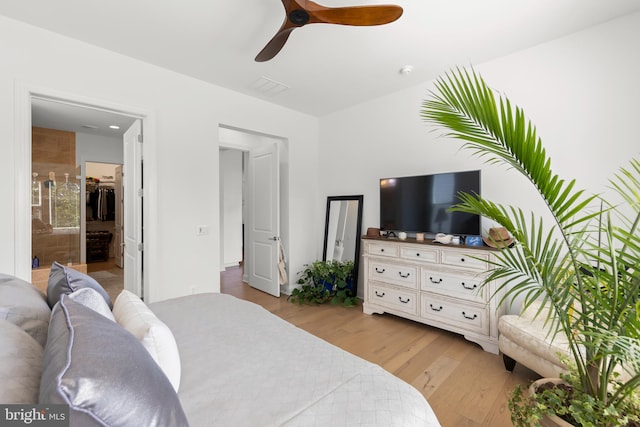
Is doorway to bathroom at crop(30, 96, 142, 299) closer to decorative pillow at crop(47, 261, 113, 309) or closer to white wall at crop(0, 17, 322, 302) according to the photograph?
white wall at crop(0, 17, 322, 302)

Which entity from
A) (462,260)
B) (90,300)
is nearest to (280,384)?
(90,300)

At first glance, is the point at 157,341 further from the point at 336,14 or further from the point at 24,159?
the point at 24,159

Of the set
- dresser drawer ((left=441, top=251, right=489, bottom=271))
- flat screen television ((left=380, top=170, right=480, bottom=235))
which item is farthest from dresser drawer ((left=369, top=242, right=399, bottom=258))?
dresser drawer ((left=441, top=251, right=489, bottom=271))

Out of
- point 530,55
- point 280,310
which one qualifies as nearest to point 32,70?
point 280,310

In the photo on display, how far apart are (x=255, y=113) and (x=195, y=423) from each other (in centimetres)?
350

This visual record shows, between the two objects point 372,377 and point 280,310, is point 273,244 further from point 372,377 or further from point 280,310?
point 372,377

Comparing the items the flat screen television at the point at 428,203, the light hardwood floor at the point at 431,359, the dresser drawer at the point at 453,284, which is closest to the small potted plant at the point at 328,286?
the light hardwood floor at the point at 431,359

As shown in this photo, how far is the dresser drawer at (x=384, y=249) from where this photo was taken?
3.12m

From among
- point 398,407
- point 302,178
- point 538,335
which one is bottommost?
point 538,335

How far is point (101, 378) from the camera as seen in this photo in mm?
522

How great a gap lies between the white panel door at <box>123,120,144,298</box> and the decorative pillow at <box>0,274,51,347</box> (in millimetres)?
1691

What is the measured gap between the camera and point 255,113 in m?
3.68

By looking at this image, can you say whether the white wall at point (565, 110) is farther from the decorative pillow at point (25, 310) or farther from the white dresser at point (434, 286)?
the decorative pillow at point (25, 310)

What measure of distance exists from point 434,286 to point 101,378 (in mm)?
2814
